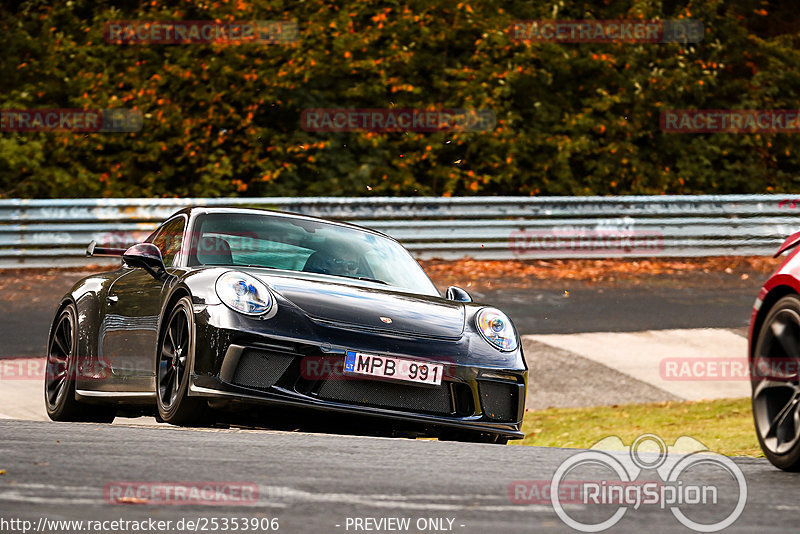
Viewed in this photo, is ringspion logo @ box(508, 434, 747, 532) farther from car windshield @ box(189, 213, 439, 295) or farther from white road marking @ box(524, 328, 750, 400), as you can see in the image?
white road marking @ box(524, 328, 750, 400)

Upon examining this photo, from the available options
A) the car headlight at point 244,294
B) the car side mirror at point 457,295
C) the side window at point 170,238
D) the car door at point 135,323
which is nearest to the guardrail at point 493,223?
the side window at point 170,238

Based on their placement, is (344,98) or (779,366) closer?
(779,366)

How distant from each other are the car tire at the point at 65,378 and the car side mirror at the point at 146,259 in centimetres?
103

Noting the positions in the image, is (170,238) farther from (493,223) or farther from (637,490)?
(493,223)

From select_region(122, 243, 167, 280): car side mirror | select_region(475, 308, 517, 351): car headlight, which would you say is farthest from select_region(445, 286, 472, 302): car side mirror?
select_region(122, 243, 167, 280): car side mirror

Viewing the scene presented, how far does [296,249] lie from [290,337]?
55.8 inches

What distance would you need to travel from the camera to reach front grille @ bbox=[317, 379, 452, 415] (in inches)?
251

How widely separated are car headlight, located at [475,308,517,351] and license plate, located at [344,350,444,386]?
0.53m

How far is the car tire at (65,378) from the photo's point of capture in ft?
26.5

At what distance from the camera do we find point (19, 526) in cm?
373

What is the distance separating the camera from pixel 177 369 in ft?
21.7

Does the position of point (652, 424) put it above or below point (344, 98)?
above

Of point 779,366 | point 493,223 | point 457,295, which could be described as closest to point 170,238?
point 457,295

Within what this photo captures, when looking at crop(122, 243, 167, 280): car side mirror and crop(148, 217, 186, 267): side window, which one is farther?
crop(148, 217, 186, 267): side window
